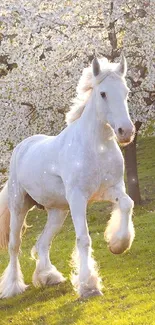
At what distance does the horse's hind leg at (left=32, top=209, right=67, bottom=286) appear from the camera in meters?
12.6

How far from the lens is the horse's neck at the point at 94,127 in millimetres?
10305

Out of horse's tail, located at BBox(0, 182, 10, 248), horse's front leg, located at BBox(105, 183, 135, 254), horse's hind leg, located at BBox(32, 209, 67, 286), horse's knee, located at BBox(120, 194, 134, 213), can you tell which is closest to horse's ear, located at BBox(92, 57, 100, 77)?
horse's front leg, located at BBox(105, 183, 135, 254)

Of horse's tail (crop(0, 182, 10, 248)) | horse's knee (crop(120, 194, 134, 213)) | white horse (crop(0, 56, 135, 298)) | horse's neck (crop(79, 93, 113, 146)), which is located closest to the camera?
white horse (crop(0, 56, 135, 298))

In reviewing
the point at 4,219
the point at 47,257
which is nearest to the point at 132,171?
the point at 4,219

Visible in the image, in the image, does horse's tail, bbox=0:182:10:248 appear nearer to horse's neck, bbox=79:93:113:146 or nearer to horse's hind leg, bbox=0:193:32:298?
horse's hind leg, bbox=0:193:32:298

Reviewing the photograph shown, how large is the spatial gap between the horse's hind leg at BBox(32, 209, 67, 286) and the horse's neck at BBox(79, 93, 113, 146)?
8.53ft

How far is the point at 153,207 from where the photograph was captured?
2742 centimetres

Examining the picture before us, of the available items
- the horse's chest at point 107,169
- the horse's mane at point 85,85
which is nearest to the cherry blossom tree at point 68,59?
the horse's mane at point 85,85

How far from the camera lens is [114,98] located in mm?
9664

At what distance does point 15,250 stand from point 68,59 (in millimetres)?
15863

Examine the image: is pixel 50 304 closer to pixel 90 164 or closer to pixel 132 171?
pixel 90 164

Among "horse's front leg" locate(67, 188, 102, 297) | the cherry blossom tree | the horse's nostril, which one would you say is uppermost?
the horse's nostril

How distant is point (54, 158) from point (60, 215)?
187 centimetres

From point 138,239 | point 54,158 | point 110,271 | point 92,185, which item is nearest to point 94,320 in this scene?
point 92,185
